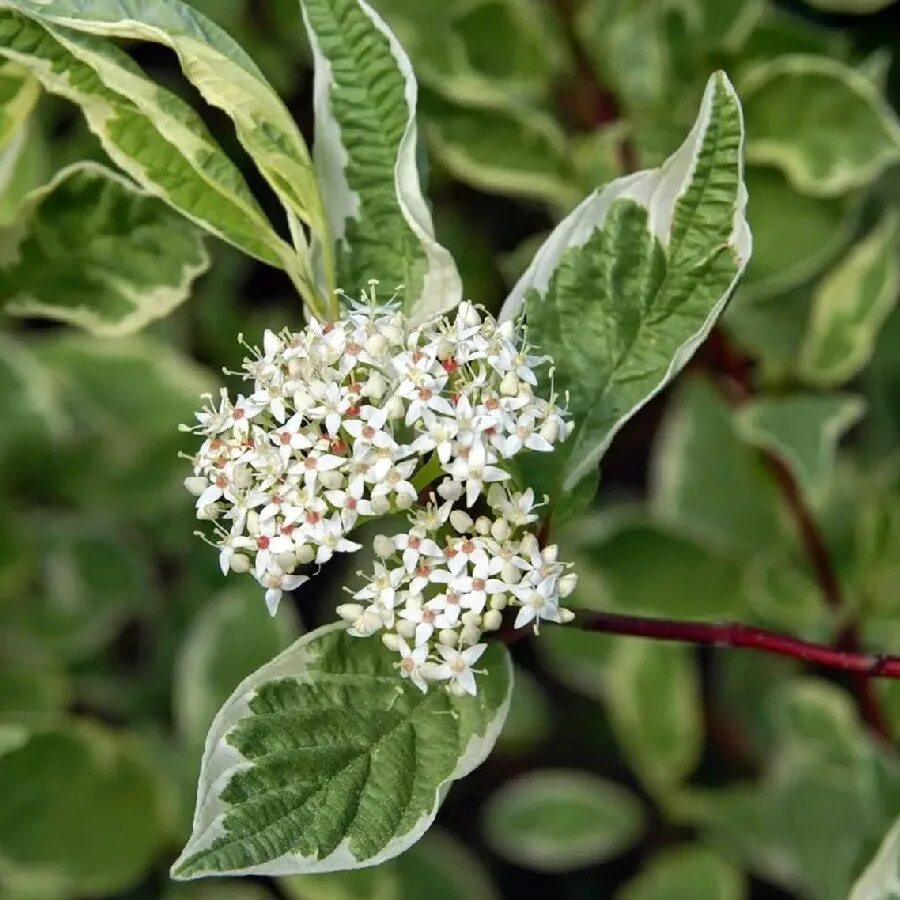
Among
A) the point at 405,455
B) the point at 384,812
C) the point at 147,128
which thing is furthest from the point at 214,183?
the point at 384,812

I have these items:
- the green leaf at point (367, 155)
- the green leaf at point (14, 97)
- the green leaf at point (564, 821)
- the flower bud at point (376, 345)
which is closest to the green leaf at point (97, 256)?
the green leaf at point (14, 97)

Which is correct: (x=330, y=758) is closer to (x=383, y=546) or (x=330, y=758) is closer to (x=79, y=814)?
(x=383, y=546)

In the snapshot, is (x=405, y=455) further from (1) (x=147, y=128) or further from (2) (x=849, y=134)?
(2) (x=849, y=134)

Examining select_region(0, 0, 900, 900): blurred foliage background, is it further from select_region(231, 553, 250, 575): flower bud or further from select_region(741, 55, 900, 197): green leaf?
select_region(231, 553, 250, 575): flower bud

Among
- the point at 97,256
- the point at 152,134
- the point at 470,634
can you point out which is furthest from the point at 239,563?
the point at 97,256

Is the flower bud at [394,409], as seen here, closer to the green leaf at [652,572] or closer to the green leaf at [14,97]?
the green leaf at [14,97]

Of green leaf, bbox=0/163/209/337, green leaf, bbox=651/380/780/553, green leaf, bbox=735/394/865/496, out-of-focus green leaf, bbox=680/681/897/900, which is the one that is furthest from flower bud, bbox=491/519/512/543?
green leaf, bbox=651/380/780/553
